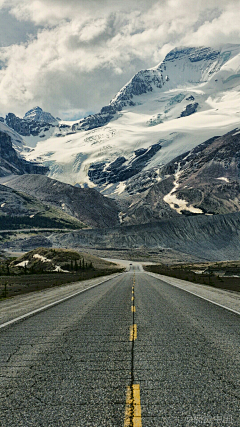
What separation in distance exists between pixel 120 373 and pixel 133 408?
4.59 feet

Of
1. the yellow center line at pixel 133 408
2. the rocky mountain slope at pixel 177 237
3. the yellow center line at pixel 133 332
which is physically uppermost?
the rocky mountain slope at pixel 177 237

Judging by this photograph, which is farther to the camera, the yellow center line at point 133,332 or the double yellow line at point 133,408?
the yellow center line at point 133,332

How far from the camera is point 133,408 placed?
4.78 metres

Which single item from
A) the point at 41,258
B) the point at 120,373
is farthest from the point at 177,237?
the point at 120,373

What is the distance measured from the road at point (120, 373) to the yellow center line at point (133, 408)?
0.04 feet

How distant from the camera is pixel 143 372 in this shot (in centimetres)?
619

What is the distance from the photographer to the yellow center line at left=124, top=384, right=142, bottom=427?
441 cm

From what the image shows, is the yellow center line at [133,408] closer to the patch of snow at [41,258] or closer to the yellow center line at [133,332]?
the yellow center line at [133,332]

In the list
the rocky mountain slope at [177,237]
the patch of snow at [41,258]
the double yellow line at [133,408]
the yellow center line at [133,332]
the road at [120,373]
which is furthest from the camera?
the rocky mountain slope at [177,237]

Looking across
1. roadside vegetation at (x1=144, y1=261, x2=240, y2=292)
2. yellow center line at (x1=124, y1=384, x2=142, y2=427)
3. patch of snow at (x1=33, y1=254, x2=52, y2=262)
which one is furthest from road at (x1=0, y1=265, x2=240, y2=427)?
patch of snow at (x1=33, y1=254, x2=52, y2=262)

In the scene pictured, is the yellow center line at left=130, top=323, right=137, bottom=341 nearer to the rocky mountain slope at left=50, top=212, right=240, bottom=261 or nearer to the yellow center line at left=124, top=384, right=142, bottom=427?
the yellow center line at left=124, top=384, right=142, bottom=427

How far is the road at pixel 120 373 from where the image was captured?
182 inches

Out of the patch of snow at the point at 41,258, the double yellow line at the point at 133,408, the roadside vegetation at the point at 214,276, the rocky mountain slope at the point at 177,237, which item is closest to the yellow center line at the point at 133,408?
the double yellow line at the point at 133,408

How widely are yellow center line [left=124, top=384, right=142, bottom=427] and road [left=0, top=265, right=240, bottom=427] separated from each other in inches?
0.5
